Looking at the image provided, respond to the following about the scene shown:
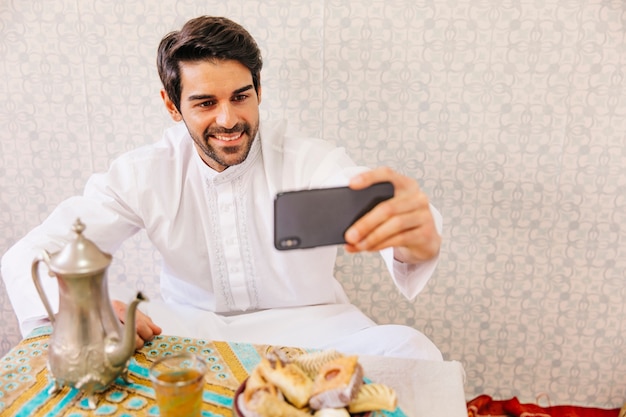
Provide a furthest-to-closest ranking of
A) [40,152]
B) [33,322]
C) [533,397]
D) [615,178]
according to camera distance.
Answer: [533,397]
[40,152]
[615,178]
[33,322]

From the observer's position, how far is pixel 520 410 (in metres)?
1.88

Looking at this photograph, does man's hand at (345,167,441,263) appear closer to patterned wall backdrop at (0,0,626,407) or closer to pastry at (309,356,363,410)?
pastry at (309,356,363,410)

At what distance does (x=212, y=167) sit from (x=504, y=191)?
3.02ft

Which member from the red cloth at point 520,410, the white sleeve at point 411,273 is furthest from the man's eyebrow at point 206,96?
the red cloth at point 520,410

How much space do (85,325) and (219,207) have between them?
0.68 m

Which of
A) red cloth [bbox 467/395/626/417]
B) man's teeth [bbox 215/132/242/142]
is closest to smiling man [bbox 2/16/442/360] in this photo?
man's teeth [bbox 215/132/242/142]

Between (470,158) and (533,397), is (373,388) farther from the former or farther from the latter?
(533,397)

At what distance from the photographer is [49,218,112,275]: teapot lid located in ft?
2.56

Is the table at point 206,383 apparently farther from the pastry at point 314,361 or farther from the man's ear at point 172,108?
the man's ear at point 172,108

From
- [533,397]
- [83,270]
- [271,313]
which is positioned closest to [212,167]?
[271,313]

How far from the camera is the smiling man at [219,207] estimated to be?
1330mm

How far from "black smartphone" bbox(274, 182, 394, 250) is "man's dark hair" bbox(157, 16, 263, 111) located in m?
0.66

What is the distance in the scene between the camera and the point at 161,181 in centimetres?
148

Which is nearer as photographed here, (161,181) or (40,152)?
(161,181)
